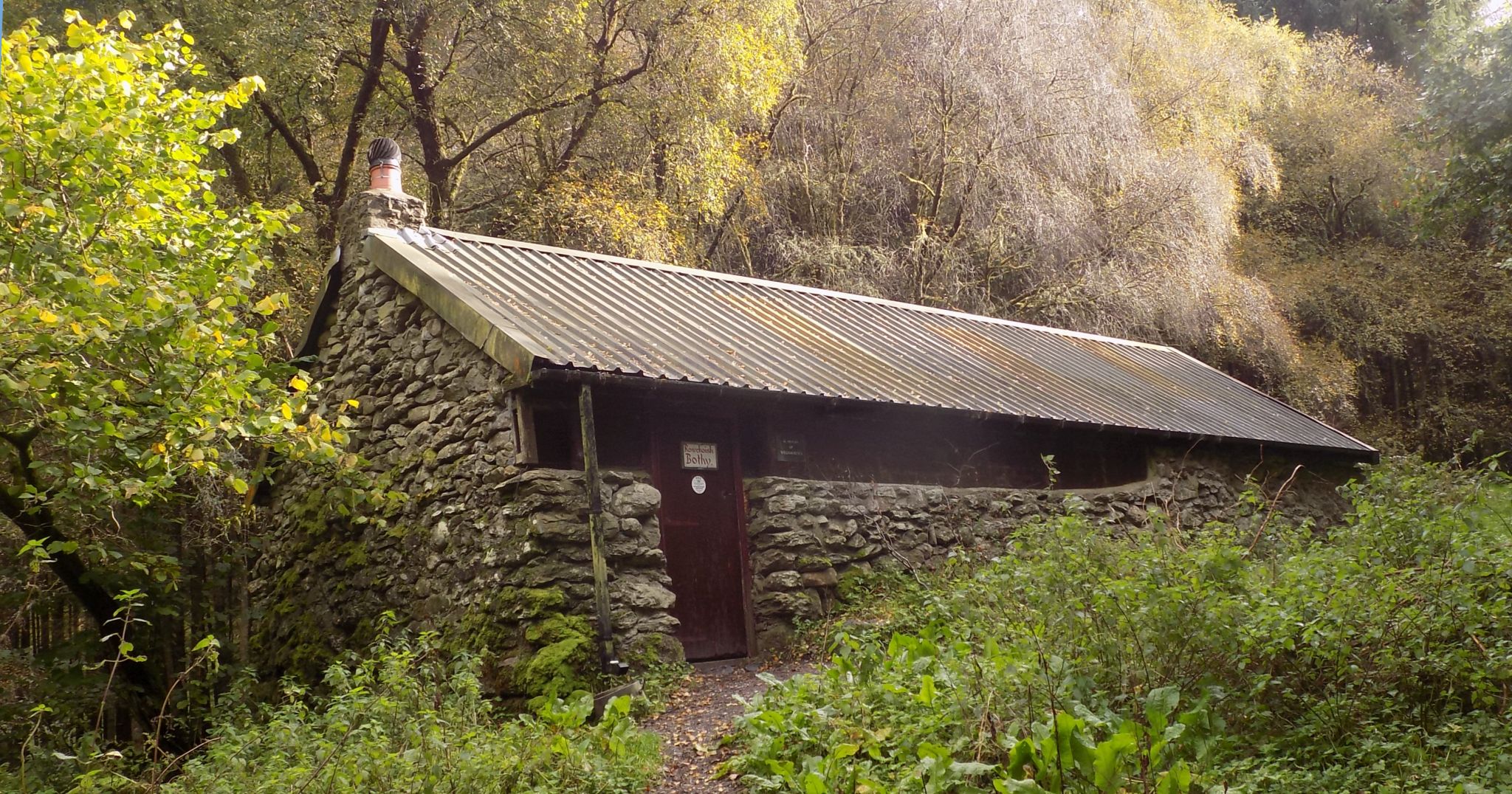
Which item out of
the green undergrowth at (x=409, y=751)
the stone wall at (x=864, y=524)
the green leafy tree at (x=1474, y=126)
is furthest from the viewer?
the green leafy tree at (x=1474, y=126)

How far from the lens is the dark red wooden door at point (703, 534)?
959 cm

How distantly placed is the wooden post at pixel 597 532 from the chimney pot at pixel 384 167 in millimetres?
4159

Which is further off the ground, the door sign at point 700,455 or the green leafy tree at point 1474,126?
the green leafy tree at point 1474,126

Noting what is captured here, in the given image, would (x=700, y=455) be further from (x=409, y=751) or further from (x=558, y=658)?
(x=409, y=751)

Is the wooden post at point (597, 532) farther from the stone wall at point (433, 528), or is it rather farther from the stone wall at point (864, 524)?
the stone wall at point (864, 524)

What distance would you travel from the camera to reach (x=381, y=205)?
1114cm

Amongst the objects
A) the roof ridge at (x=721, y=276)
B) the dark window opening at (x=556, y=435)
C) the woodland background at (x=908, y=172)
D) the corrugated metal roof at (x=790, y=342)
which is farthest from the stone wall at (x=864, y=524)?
the woodland background at (x=908, y=172)


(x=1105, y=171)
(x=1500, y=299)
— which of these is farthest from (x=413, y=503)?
(x=1500, y=299)

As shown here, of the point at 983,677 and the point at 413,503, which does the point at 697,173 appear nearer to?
the point at 413,503

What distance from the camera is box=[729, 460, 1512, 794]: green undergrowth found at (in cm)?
500

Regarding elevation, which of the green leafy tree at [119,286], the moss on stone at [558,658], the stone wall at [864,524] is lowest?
the moss on stone at [558,658]

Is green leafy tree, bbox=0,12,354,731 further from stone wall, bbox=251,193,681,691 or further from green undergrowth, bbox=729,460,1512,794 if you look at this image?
green undergrowth, bbox=729,460,1512,794

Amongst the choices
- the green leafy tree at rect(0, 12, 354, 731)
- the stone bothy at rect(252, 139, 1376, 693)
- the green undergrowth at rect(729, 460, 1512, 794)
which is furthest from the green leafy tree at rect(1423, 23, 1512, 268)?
the green leafy tree at rect(0, 12, 354, 731)

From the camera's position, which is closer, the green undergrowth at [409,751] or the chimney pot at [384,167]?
the green undergrowth at [409,751]
